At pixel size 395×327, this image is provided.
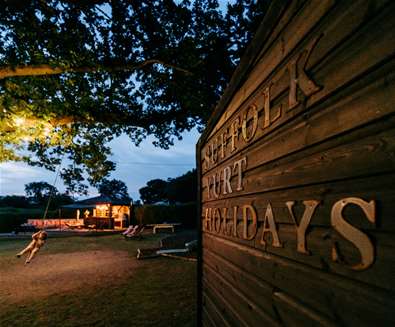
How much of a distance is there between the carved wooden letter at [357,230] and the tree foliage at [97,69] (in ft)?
26.2

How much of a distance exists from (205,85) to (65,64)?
4.77m

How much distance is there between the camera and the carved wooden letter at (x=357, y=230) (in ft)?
3.55

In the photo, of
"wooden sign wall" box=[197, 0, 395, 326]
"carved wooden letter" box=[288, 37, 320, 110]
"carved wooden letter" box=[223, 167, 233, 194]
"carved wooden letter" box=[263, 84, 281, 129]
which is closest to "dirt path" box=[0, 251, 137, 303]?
"carved wooden letter" box=[223, 167, 233, 194]

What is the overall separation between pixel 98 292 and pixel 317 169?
7.29 m

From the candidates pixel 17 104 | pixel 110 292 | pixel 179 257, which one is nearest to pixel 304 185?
pixel 110 292

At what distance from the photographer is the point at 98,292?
23.1 ft

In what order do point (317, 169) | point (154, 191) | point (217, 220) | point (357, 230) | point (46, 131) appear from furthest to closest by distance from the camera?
point (154, 191), point (46, 131), point (217, 220), point (317, 169), point (357, 230)

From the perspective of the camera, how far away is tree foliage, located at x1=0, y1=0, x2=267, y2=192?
7508 millimetres

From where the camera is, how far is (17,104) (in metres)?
7.59

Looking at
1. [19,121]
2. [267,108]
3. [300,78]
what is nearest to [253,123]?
[267,108]

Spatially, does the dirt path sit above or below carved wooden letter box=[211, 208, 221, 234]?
below

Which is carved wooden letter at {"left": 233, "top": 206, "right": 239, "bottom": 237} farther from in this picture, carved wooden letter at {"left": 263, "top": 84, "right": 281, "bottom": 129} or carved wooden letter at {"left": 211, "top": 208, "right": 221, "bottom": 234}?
carved wooden letter at {"left": 263, "top": 84, "right": 281, "bottom": 129}

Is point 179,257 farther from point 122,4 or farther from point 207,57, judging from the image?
point 122,4

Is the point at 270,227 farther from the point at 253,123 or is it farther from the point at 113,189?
the point at 113,189
